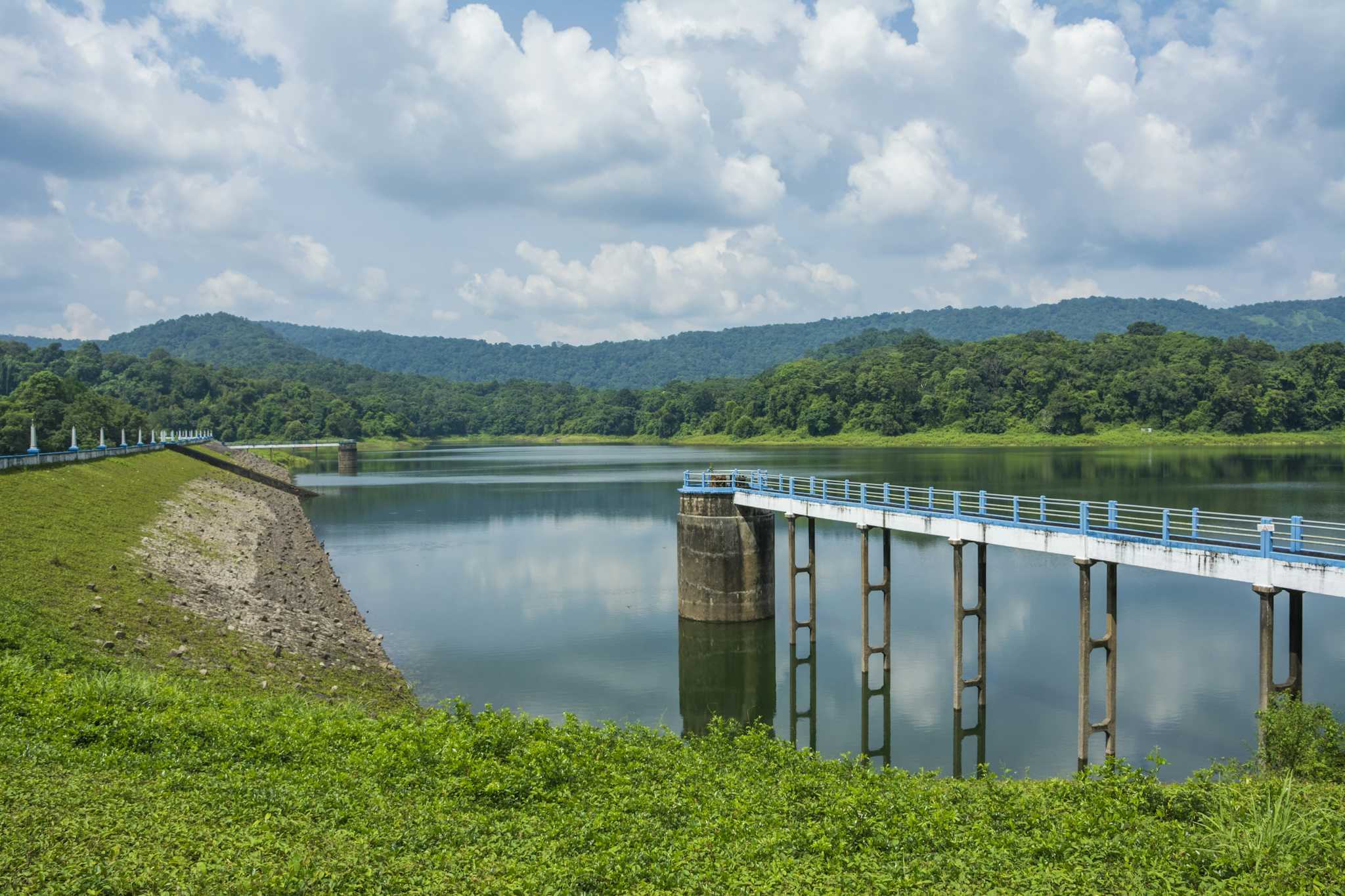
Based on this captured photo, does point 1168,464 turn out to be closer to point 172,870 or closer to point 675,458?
point 675,458

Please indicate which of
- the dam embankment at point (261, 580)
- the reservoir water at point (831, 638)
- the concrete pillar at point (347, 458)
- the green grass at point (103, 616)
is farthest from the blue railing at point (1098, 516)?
the concrete pillar at point (347, 458)

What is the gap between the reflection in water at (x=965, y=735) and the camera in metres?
25.2

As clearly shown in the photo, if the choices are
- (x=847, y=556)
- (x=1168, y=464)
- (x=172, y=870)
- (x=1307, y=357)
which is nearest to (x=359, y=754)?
(x=172, y=870)

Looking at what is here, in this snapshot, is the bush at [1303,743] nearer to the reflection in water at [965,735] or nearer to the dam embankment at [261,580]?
the reflection in water at [965,735]

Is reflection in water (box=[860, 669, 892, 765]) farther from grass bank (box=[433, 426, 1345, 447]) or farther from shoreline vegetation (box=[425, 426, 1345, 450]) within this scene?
grass bank (box=[433, 426, 1345, 447])

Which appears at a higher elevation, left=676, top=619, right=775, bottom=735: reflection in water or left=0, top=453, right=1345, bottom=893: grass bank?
left=0, top=453, right=1345, bottom=893: grass bank

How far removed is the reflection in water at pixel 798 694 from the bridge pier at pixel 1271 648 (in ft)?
36.2

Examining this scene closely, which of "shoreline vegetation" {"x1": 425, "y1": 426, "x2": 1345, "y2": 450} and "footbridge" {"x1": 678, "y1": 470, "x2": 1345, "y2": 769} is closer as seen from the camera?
"footbridge" {"x1": 678, "y1": 470, "x2": 1345, "y2": 769}

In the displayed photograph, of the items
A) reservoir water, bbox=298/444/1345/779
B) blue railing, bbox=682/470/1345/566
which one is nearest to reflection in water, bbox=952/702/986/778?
reservoir water, bbox=298/444/1345/779

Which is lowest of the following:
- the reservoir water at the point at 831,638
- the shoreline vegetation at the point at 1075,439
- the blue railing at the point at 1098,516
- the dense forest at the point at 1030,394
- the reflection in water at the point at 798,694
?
the reflection in water at the point at 798,694

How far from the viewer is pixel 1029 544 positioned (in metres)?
25.5

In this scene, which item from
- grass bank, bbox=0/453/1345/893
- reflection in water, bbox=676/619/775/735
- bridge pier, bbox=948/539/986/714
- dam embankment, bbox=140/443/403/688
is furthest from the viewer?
reflection in water, bbox=676/619/775/735

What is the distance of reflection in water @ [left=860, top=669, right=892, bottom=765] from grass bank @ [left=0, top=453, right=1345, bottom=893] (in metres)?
7.85

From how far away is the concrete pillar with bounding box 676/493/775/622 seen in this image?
123 feet
